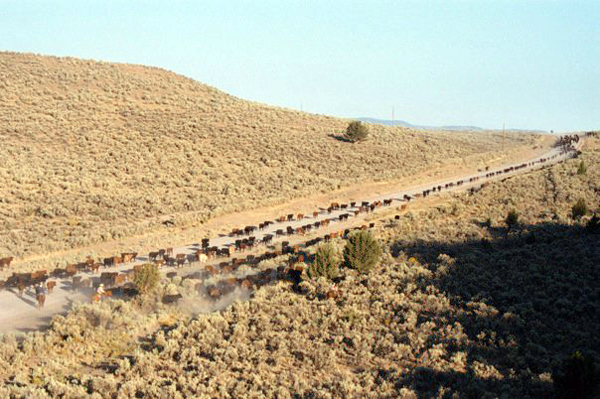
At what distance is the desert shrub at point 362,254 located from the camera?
2420 centimetres

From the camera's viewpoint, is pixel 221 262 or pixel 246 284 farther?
pixel 221 262

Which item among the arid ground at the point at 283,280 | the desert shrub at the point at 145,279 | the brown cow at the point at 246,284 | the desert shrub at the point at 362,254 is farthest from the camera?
the desert shrub at the point at 362,254

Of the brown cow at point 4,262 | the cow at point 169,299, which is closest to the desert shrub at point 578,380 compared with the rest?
the cow at point 169,299

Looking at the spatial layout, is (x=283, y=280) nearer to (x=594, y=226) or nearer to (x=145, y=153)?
(x=594, y=226)

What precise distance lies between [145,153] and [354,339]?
44.6m

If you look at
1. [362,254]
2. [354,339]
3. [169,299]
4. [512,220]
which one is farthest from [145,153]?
[354,339]

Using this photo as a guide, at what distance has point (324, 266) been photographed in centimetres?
2305

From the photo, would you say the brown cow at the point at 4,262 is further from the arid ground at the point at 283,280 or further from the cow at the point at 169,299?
the cow at the point at 169,299

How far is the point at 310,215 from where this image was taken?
39781mm

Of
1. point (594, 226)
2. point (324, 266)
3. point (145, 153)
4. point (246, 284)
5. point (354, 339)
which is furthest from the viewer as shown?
point (145, 153)

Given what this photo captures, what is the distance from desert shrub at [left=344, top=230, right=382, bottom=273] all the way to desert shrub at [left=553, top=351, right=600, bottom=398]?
38.5 ft

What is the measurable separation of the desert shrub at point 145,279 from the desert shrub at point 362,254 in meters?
9.59

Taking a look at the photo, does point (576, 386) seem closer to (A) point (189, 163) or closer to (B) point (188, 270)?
(B) point (188, 270)

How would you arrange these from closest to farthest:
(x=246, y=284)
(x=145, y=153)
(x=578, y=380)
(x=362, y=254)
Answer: (x=578, y=380)
(x=246, y=284)
(x=362, y=254)
(x=145, y=153)
